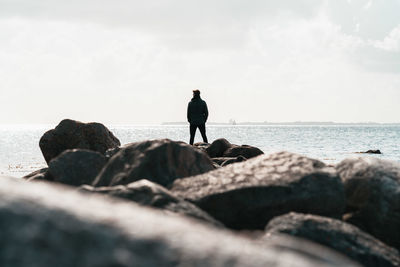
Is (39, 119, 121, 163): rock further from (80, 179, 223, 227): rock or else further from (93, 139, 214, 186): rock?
(80, 179, 223, 227): rock

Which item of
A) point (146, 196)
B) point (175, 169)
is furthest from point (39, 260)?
point (175, 169)

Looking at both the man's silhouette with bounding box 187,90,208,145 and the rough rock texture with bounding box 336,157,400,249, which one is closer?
the rough rock texture with bounding box 336,157,400,249

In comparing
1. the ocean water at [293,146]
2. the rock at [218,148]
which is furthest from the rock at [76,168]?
the ocean water at [293,146]

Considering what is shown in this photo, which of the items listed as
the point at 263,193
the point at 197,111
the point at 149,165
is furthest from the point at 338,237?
the point at 197,111

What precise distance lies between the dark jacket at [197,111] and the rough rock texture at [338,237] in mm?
12538

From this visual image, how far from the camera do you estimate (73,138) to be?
456 inches

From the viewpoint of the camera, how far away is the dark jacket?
1644 cm

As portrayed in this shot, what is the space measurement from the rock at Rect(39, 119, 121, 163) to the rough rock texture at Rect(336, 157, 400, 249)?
7.55 meters

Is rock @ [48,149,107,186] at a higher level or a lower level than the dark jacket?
lower

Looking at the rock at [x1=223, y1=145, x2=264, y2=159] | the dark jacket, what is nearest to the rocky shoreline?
the rock at [x1=223, y1=145, x2=264, y2=159]

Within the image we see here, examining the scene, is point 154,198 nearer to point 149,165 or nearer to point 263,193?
point 263,193

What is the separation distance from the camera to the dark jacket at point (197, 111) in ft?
53.9

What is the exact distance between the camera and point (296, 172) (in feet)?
16.0

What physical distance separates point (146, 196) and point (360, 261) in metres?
1.81
